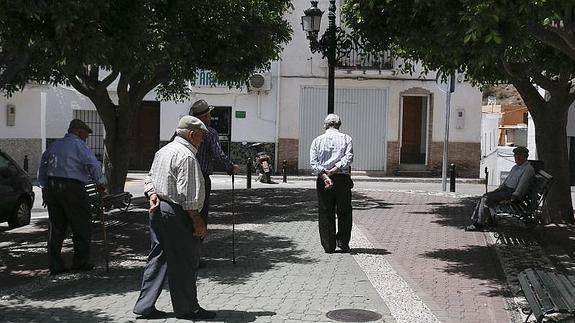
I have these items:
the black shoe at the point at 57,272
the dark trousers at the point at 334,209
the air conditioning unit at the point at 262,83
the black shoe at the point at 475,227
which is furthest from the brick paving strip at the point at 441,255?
the air conditioning unit at the point at 262,83

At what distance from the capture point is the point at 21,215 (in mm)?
11414

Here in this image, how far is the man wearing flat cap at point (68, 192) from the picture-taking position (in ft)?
23.8

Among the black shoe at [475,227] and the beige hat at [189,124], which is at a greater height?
the beige hat at [189,124]

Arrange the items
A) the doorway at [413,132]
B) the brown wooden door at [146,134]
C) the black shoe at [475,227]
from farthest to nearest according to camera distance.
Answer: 1. the doorway at [413,132]
2. the brown wooden door at [146,134]
3. the black shoe at [475,227]

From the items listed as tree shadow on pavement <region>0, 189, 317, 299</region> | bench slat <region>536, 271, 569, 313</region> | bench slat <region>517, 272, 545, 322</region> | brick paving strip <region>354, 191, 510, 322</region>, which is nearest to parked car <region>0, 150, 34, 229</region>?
tree shadow on pavement <region>0, 189, 317, 299</region>

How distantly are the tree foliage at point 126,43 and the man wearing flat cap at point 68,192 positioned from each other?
3.06ft

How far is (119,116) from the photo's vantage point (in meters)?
13.0

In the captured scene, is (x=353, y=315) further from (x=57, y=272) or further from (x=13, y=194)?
(x=13, y=194)

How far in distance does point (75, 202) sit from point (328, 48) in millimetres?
7026

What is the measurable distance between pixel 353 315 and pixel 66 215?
3472 millimetres

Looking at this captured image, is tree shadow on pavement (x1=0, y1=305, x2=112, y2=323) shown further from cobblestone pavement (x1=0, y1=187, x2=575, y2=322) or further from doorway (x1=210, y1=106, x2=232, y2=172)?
doorway (x1=210, y1=106, x2=232, y2=172)

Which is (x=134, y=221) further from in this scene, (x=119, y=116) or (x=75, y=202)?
(x=75, y=202)

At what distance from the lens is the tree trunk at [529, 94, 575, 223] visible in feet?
34.6

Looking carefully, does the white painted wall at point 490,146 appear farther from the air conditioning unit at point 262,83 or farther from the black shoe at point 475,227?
the black shoe at point 475,227
